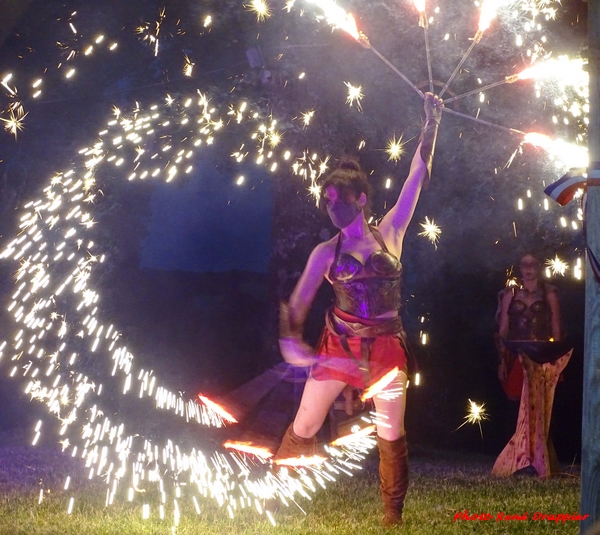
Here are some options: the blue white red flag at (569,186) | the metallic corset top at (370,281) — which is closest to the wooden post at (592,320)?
the blue white red flag at (569,186)

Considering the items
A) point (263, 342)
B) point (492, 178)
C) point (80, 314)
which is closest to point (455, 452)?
point (263, 342)

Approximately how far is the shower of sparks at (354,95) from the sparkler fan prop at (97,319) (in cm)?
51

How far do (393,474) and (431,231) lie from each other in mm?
3670

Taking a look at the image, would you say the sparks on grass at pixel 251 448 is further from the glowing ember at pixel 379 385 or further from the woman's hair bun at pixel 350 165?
the woman's hair bun at pixel 350 165

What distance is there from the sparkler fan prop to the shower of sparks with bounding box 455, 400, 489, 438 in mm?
1623

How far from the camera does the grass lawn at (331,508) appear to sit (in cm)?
437

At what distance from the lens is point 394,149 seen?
7.11 m

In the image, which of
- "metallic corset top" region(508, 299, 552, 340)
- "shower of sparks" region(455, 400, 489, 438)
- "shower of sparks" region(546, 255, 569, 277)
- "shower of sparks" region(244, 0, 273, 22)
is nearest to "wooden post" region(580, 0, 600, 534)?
"metallic corset top" region(508, 299, 552, 340)

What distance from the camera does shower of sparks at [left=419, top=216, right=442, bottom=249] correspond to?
755 centimetres

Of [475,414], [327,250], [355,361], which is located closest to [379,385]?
[355,361]

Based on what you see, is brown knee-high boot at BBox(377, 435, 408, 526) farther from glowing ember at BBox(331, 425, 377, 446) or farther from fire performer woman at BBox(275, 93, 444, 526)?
glowing ember at BBox(331, 425, 377, 446)

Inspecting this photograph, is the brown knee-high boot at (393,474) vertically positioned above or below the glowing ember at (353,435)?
below

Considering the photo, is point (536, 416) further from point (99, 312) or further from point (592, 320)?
point (99, 312)

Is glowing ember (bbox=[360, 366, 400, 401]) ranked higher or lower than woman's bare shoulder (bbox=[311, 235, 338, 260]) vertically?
lower
